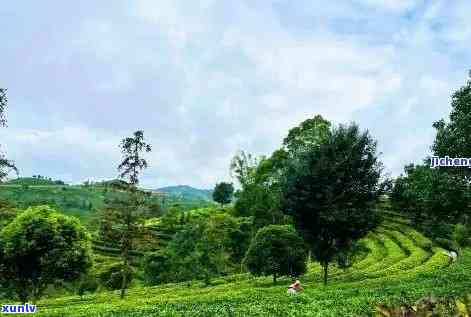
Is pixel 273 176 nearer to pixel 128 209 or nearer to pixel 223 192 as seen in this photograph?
pixel 128 209

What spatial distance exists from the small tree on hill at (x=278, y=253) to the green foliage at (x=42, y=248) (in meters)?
14.8

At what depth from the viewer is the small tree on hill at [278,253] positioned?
142 feet

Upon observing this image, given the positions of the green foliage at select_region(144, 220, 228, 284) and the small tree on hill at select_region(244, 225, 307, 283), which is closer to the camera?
the small tree on hill at select_region(244, 225, 307, 283)

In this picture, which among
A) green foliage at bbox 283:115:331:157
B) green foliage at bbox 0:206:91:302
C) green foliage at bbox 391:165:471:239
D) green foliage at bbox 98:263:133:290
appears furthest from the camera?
green foliage at bbox 98:263:133:290

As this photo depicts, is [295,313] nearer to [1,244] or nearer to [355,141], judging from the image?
[355,141]

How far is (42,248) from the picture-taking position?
111 feet

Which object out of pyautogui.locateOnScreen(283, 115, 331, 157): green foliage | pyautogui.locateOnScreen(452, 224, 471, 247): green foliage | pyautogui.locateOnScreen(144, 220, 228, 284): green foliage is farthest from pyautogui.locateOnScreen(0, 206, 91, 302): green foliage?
pyautogui.locateOnScreen(452, 224, 471, 247): green foliage

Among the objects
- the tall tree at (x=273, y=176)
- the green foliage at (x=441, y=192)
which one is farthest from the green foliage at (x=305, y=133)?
the green foliage at (x=441, y=192)

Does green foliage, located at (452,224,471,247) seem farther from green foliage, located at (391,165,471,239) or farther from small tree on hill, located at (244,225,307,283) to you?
small tree on hill, located at (244,225,307,283)

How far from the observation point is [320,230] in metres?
36.1

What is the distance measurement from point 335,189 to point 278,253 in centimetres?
1058

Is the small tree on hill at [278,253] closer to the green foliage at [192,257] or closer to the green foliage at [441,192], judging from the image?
the green foliage at [441,192]

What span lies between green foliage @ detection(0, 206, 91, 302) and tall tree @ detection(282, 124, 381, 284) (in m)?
14.3

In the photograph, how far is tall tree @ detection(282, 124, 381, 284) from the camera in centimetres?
3491
